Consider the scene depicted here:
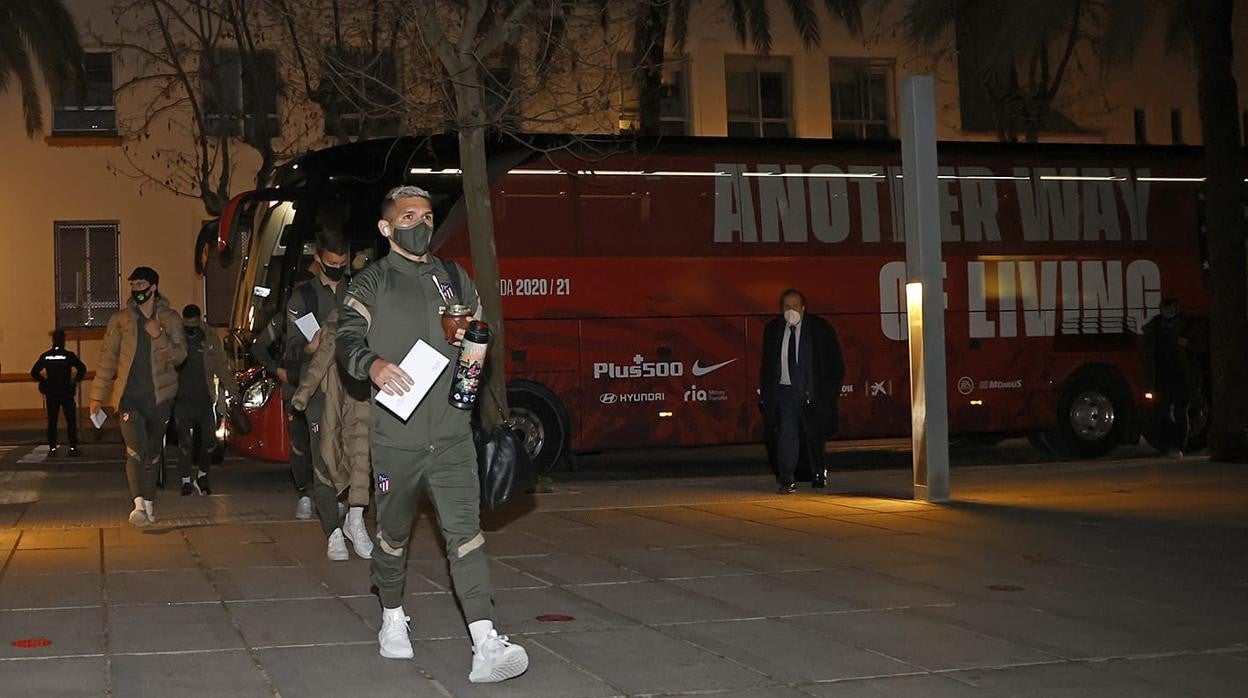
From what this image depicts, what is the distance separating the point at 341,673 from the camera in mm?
6863

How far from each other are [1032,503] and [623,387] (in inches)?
226

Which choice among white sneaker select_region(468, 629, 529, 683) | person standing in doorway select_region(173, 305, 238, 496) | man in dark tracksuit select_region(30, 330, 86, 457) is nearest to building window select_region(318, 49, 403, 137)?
man in dark tracksuit select_region(30, 330, 86, 457)

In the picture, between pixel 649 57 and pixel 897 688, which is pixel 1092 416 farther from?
pixel 897 688

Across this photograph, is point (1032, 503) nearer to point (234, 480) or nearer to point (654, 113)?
point (234, 480)

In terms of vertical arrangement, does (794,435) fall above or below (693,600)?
above

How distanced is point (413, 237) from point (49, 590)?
374cm

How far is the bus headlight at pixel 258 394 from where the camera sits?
1653 cm

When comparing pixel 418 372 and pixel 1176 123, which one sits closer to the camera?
pixel 418 372

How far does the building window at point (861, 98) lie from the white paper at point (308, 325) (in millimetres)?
27307

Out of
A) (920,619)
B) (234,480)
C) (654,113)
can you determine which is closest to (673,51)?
(654,113)

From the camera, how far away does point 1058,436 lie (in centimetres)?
1972

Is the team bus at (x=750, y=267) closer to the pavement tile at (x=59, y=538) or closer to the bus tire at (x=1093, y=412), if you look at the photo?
the bus tire at (x=1093, y=412)

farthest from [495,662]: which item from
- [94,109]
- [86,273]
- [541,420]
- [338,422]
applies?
[94,109]

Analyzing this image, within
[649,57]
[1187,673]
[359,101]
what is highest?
[649,57]
